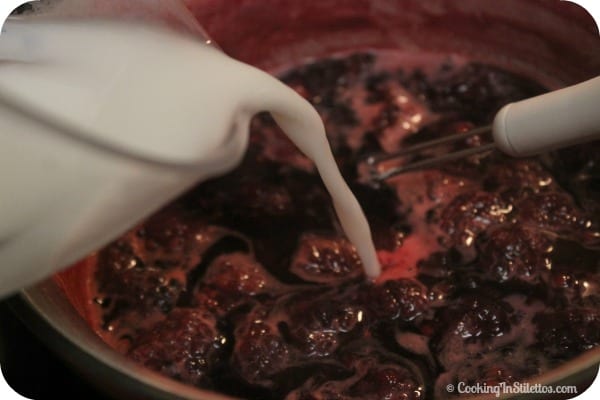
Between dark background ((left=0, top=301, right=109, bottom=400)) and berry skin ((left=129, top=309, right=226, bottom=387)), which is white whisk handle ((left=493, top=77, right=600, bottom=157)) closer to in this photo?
berry skin ((left=129, top=309, right=226, bottom=387))

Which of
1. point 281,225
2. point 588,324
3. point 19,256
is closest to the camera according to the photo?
point 19,256

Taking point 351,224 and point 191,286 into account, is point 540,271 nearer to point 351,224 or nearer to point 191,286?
point 351,224

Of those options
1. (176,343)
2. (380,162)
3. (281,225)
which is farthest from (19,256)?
(380,162)

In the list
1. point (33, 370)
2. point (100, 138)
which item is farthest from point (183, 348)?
point (100, 138)

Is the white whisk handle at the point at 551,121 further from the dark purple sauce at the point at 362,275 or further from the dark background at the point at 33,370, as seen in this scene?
the dark background at the point at 33,370

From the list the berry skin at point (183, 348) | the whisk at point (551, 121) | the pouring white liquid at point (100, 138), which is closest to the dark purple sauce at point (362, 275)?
the berry skin at point (183, 348)

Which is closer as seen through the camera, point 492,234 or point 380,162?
point 492,234
